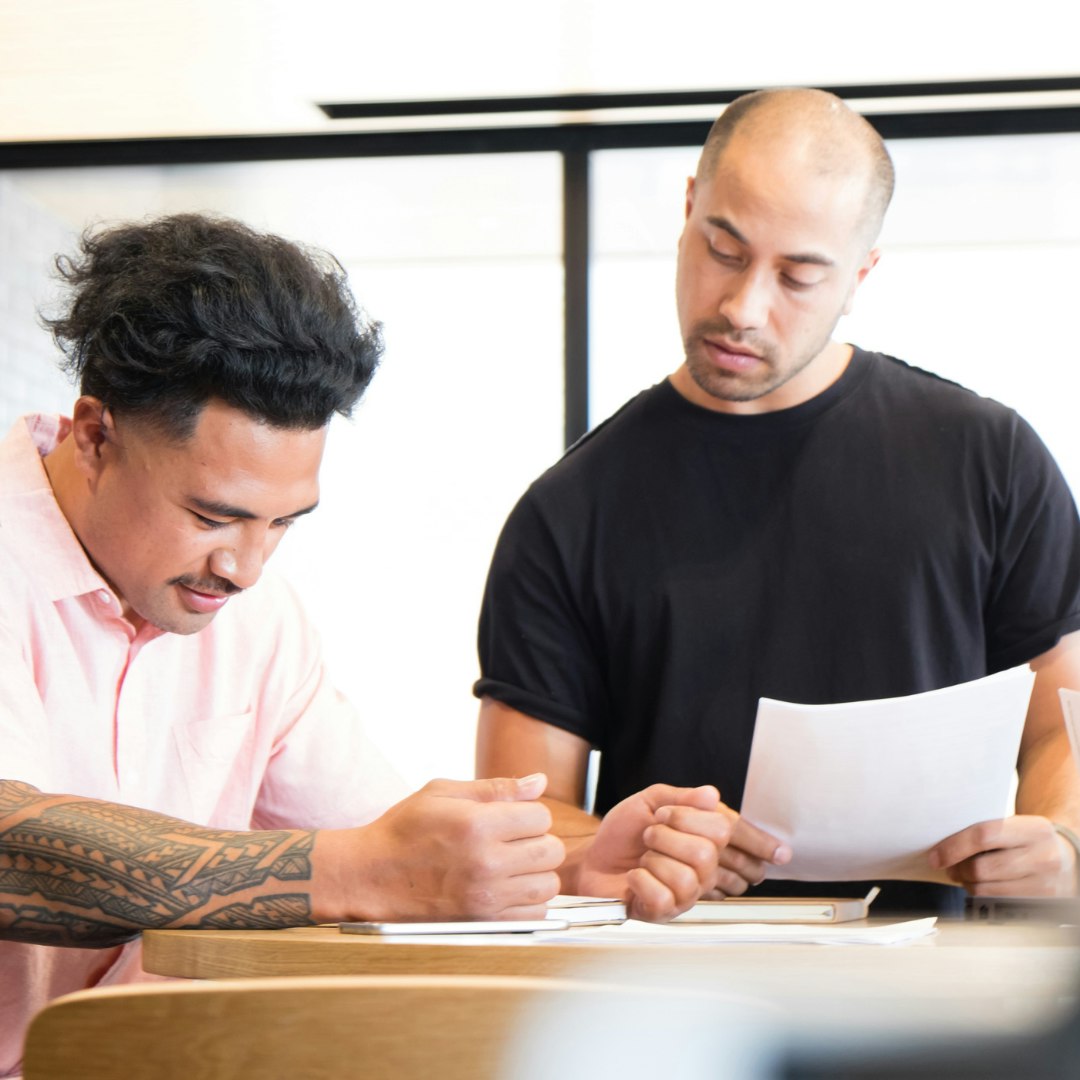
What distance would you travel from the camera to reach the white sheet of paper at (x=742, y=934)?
3.05 feet

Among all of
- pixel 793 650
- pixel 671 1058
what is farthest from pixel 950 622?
pixel 671 1058

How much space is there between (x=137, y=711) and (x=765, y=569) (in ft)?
2.55

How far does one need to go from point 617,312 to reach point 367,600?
1.06 m

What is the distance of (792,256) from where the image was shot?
1710 millimetres

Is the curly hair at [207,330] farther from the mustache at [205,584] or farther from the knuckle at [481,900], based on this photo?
the knuckle at [481,900]

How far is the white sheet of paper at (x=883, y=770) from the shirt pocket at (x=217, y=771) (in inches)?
23.2

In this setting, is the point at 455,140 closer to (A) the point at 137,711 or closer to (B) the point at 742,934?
(A) the point at 137,711

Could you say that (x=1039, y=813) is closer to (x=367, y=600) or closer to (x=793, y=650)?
(x=793, y=650)

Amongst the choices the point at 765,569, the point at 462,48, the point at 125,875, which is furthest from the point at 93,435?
the point at 462,48

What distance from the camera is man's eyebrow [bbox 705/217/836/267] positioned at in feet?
5.61

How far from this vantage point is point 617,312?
3.85 metres

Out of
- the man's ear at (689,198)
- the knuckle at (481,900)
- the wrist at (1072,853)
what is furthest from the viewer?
the man's ear at (689,198)

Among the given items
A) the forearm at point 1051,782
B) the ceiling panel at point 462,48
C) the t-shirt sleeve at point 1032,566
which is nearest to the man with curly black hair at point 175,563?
the forearm at point 1051,782

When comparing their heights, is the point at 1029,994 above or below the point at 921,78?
below
